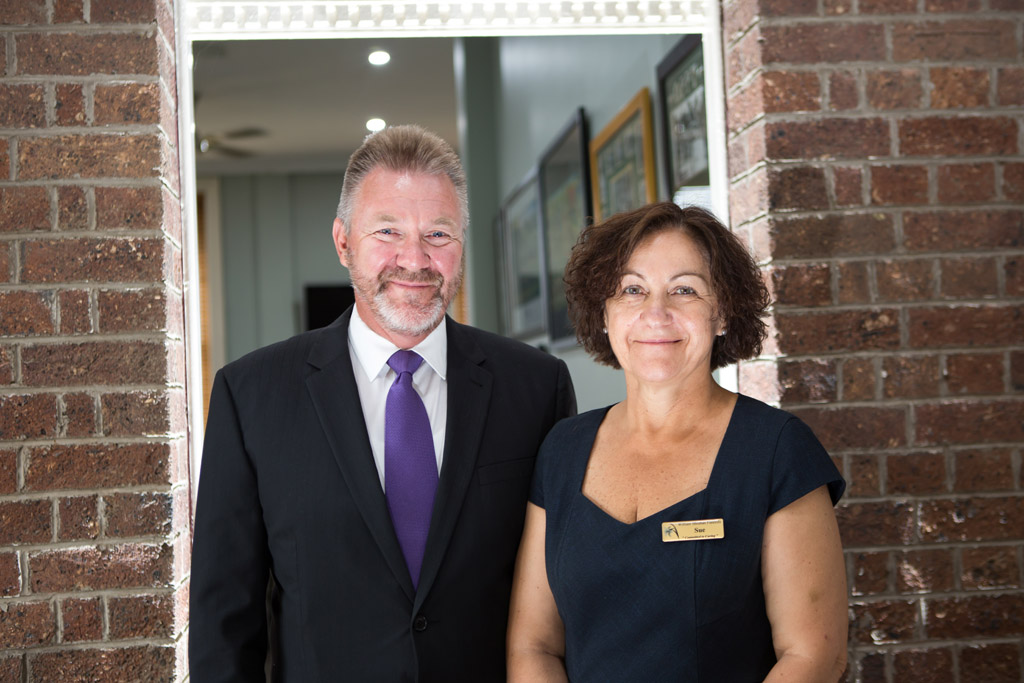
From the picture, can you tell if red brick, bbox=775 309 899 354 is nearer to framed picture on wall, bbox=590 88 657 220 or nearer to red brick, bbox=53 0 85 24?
framed picture on wall, bbox=590 88 657 220

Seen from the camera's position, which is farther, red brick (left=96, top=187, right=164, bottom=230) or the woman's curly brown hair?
red brick (left=96, top=187, right=164, bottom=230)

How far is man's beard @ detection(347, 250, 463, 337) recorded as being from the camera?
1.64 meters

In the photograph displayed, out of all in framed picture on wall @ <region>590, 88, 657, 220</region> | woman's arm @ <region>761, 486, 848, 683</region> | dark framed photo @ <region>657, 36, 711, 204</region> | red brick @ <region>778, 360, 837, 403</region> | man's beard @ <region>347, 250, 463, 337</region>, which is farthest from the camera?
framed picture on wall @ <region>590, 88, 657, 220</region>

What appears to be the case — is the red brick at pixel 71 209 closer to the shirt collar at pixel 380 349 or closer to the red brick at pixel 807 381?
the shirt collar at pixel 380 349

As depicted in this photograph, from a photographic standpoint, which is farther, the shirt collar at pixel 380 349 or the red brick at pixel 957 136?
the red brick at pixel 957 136

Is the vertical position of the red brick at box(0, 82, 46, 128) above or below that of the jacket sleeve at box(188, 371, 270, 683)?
above

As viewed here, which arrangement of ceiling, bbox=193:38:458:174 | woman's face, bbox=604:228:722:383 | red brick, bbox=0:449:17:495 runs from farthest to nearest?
ceiling, bbox=193:38:458:174 < red brick, bbox=0:449:17:495 < woman's face, bbox=604:228:722:383

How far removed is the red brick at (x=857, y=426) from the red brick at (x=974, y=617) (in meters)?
0.36

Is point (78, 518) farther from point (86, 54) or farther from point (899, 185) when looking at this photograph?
point (899, 185)

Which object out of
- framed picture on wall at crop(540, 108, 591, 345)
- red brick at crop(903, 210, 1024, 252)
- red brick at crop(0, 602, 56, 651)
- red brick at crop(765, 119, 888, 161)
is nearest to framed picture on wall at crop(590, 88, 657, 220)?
framed picture on wall at crop(540, 108, 591, 345)

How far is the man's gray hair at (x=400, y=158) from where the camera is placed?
65.7 inches

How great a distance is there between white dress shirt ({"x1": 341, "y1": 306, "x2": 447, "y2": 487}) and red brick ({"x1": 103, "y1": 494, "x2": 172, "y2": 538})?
0.50 metres

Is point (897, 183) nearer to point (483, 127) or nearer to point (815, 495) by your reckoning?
point (815, 495)

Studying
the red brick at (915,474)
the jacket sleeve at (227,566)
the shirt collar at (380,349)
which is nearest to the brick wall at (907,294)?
the red brick at (915,474)
